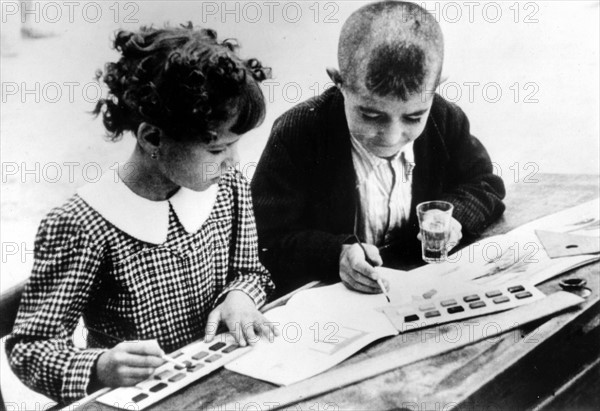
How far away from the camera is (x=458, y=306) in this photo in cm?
89

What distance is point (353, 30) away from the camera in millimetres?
979

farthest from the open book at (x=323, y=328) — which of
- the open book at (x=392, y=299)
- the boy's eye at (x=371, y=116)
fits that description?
the boy's eye at (x=371, y=116)

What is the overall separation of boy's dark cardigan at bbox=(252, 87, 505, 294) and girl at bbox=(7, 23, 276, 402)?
0.12m

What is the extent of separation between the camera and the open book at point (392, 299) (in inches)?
31.2

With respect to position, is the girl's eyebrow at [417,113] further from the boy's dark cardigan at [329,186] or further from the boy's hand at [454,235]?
the boy's hand at [454,235]

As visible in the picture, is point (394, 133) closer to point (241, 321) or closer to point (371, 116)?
point (371, 116)

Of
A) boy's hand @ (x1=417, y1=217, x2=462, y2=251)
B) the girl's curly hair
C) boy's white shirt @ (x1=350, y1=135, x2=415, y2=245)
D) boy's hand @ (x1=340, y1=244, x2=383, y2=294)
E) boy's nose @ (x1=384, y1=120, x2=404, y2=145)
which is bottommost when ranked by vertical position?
boy's hand @ (x1=340, y1=244, x2=383, y2=294)

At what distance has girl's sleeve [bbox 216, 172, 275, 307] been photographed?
0.98 metres

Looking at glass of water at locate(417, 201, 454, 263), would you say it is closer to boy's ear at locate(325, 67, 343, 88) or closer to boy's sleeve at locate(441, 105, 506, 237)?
boy's sleeve at locate(441, 105, 506, 237)

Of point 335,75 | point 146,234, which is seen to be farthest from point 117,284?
point 335,75

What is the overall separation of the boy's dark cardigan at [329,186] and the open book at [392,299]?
6 centimetres

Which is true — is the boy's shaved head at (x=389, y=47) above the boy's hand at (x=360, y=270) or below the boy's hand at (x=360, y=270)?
above

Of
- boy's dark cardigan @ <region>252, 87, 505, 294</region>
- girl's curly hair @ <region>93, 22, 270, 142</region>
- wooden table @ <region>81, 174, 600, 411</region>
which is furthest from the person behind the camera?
boy's dark cardigan @ <region>252, 87, 505, 294</region>

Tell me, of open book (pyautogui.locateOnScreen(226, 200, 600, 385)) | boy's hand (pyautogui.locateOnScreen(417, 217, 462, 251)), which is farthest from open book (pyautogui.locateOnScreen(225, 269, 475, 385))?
boy's hand (pyautogui.locateOnScreen(417, 217, 462, 251))
